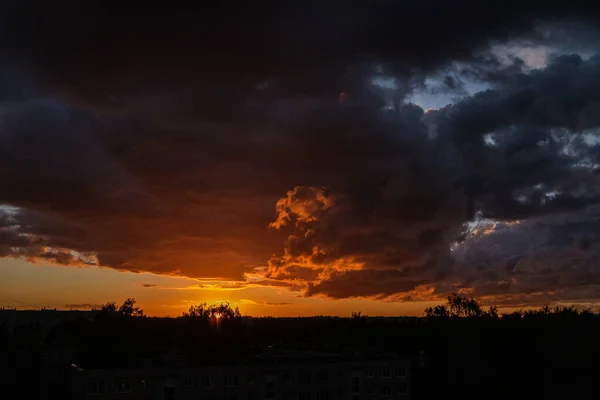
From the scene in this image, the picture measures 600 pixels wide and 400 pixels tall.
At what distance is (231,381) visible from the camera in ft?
327

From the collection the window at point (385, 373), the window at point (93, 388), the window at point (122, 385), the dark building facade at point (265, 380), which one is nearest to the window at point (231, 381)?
the dark building facade at point (265, 380)

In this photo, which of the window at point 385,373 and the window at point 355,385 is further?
the window at point 385,373

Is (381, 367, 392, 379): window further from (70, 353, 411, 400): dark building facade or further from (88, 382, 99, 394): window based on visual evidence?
(88, 382, 99, 394): window

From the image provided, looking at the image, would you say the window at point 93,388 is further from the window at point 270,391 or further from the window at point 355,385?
the window at point 355,385

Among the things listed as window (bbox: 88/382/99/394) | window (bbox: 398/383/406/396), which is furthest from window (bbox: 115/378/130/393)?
window (bbox: 398/383/406/396)

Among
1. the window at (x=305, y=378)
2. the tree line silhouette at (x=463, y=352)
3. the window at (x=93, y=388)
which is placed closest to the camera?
the window at (x=93, y=388)

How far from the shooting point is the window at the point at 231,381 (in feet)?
327

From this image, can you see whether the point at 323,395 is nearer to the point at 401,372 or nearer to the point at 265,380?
the point at 265,380

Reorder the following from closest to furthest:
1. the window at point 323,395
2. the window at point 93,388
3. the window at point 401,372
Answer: the window at point 93,388 < the window at point 323,395 < the window at point 401,372

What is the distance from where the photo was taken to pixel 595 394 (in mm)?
127875

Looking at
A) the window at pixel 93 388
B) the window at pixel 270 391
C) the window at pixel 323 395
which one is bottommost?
the window at pixel 323 395

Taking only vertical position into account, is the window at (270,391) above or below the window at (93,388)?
below

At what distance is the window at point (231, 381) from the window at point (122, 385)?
580 inches

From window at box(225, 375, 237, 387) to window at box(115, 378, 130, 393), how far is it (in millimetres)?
14728
